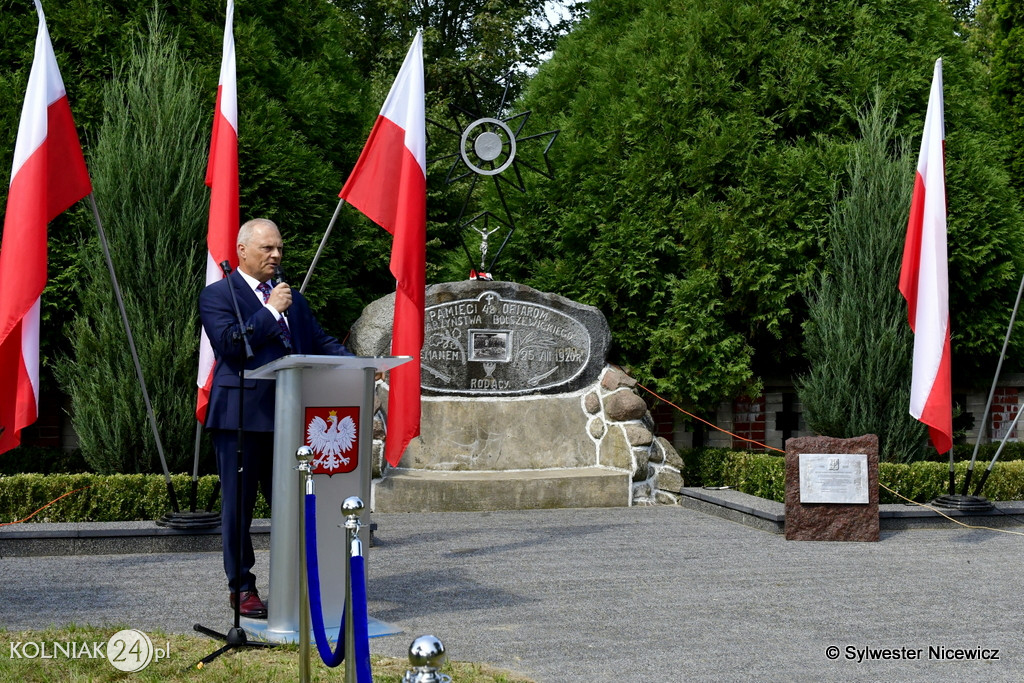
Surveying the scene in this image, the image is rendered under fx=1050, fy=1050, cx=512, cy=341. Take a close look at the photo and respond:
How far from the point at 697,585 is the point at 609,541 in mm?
1556

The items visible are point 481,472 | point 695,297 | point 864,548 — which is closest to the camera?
point 864,548

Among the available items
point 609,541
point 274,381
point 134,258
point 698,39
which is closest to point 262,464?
point 274,381

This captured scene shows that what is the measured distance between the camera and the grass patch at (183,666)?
392 cm

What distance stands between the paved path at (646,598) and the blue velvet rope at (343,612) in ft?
3.44

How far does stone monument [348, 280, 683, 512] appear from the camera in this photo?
9414 mm

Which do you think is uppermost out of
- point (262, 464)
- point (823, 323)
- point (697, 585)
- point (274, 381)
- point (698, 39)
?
point (698, 39)

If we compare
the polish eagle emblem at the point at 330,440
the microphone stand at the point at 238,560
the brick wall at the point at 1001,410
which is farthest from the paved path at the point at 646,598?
the brick wall at the point at 1001,410

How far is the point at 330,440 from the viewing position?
15.1ft

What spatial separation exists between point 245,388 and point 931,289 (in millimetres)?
5379

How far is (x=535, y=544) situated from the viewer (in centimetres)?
741

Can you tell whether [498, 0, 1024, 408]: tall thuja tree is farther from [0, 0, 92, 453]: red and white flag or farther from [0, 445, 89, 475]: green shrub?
[0, 0, 92, 453]: red and white flag

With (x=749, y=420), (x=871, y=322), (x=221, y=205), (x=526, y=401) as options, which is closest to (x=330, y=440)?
(x=221, y=205)

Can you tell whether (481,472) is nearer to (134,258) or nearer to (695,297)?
(695,297)

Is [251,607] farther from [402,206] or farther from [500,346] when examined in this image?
[500,346]
